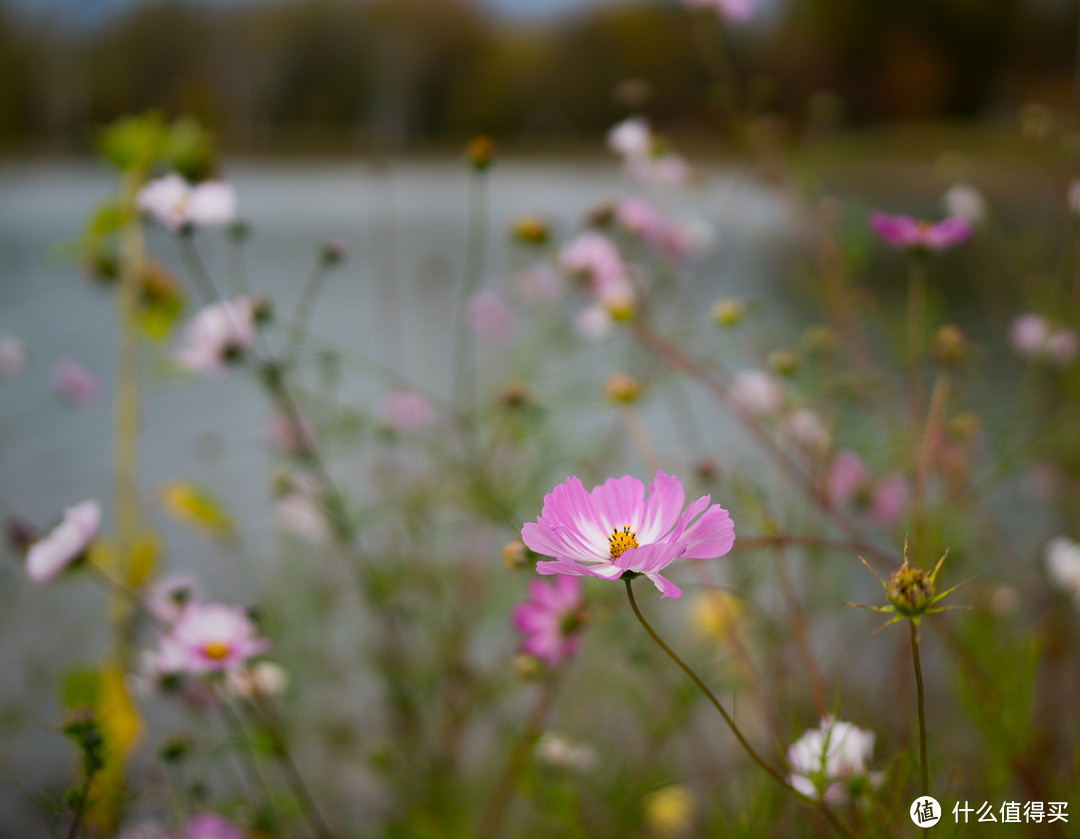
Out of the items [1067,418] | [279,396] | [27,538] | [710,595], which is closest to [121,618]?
[27,538]

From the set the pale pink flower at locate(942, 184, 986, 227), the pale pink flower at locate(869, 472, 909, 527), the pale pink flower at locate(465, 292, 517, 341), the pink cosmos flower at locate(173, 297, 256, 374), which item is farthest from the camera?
the pale pink flower at locate(465, 292, 517, 341)

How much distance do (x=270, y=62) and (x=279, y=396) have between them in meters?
7.10

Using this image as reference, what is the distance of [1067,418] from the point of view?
1.77ft

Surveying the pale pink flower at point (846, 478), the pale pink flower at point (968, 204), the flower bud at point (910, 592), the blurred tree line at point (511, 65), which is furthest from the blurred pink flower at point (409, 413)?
the blurred tree line at point (511, 65)

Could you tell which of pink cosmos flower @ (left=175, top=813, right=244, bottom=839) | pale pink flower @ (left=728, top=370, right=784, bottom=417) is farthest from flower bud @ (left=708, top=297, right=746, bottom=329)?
pink cosmos flower @ (left=175, top=813, right=244, bottom=839)

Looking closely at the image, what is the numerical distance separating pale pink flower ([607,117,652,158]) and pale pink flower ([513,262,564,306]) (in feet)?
0.63

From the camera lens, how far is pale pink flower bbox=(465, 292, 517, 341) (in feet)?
2.72

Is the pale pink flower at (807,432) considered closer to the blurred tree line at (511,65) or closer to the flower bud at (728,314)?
the flower bud at (728,314)

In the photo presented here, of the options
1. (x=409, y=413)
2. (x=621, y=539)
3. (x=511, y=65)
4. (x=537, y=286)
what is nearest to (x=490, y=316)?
(x=537, y=286)

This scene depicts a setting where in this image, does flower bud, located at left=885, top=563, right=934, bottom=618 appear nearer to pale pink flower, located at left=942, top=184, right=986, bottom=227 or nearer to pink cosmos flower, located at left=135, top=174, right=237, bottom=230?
pink cosmos flower, located at left=135, top=174, right=237, bottom=230

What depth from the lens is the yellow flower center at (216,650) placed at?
324mm

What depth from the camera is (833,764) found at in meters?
0.25

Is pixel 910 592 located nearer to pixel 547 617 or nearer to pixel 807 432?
pixel 547 617

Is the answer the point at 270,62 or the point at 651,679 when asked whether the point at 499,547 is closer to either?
the point at 651,679
